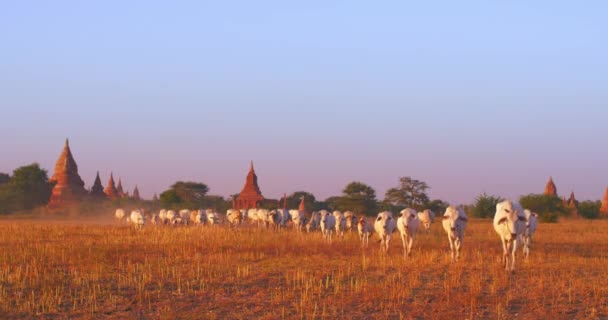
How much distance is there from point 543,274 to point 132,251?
11.9 m

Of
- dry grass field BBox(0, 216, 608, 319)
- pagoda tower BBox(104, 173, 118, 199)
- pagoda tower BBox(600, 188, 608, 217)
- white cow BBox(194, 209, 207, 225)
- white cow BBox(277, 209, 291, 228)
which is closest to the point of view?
dry grass field BBox(0, 216, 608, 319)

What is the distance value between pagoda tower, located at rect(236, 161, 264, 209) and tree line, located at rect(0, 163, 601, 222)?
1.14 m

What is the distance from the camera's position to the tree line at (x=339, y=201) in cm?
6088

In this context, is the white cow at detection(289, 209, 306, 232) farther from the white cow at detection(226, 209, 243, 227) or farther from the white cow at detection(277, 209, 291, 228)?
the white cow at detection(226, 209, 243, 227)

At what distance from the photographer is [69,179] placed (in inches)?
2820

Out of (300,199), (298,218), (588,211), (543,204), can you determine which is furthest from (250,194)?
(298,218)

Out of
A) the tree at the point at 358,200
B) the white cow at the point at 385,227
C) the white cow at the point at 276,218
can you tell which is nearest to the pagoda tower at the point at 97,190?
the tree at the point at 358,200

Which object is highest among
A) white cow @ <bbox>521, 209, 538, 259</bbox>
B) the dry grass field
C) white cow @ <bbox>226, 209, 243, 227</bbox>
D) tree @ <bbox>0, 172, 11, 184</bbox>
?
tree @ <bbox>0, 172, 11, 184</bbox>

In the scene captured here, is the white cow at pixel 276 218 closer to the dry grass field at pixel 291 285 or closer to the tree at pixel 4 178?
the dry grass field at pixel 291 285

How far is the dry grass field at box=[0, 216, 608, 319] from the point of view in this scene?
10656mm

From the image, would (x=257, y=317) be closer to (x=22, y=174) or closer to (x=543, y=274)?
(x=543, y=274)

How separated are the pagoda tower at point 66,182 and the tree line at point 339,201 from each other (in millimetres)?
1490

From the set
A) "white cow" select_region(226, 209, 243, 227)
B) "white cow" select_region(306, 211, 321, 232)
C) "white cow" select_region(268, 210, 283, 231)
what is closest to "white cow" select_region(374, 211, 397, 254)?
"white cow" select_region(306, 211, 321, 232)

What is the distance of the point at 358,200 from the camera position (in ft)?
213
